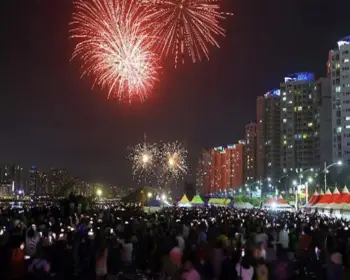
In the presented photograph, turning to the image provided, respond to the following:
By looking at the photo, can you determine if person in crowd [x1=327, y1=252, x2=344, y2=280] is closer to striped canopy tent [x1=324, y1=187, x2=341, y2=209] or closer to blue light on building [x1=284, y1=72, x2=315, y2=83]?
striped canopy tent [x1=324, y1=187, x2=341, y2=209]

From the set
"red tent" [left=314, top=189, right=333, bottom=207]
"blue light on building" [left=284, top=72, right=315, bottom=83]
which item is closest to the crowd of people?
"red tent" [left=314, top=189, right=333, bottom=207]

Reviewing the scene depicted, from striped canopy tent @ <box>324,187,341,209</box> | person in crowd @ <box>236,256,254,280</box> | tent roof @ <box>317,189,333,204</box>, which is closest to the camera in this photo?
person in crowd @ <box>236,256,254,280</box>

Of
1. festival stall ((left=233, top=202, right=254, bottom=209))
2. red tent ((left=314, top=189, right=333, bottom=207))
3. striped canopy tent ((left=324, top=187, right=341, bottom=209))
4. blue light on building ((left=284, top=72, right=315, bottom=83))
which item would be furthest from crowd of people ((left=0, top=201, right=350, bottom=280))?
blue light on building ((left=284, top=72, right=315, bottom=83))

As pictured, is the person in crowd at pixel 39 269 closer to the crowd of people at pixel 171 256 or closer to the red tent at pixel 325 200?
the crowd of people at pixel 171 256

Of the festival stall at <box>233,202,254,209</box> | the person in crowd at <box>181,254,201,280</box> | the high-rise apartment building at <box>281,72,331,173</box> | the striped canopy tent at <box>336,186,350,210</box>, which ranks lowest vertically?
the person in crowd at <box>181,254,201,280</box>

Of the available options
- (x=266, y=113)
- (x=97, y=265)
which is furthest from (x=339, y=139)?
(x=97, y=265)

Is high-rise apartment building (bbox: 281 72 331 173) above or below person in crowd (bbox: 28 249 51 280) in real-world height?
above

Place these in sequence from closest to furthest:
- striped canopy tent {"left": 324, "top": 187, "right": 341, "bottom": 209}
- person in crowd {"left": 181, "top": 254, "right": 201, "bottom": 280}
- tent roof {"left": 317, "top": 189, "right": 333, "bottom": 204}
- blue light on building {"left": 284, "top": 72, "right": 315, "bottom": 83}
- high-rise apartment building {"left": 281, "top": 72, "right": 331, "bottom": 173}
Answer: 1. person in crowd {"left": 181, "top": 254, "right": 201, "bottom": 280}
2. striped canopy tent {"left": 324, "top": 187, "right": 341, "bottom": 209}
3. tent roof {"left": 317, "top": 189, "right": 333, "bottom": 204}
4. high-rise apartment building {"left": 281, "top": 72, "right": 331, "bottom": 173}
5. blue light on building {"left": 284, "top": 72, "right": 315, "bottom": 83}

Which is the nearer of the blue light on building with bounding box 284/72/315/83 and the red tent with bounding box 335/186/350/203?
the red tent with bounding box 335/186/350/203
